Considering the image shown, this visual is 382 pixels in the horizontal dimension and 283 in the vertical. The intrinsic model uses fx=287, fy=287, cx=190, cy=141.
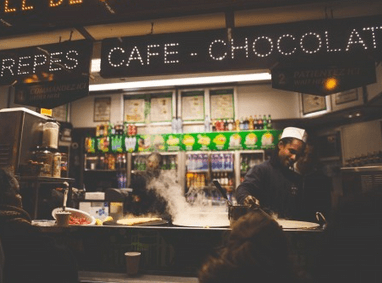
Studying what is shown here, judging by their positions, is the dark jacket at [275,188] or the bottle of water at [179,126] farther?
the bottle of water at [179,126]

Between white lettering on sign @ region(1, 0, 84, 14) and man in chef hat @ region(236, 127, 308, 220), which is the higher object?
white lettering on sign @ region(1, 0, 84, 14)

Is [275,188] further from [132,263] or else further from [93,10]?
[93,10]

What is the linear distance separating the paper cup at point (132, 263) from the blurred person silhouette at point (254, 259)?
1253 mm

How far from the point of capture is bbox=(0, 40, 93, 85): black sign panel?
9.70ft

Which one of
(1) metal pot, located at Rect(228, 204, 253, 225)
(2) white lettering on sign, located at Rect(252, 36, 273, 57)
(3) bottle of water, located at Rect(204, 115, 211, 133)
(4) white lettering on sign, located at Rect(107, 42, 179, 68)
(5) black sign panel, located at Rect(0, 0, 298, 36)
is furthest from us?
(3) bottle of water, located at Rect(204, 115, 211, 133)

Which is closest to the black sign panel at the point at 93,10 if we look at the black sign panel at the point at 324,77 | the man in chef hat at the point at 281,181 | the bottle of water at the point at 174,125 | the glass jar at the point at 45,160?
the black sign panel at the point at 324,77

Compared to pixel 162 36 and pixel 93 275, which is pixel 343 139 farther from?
pixel 93 275

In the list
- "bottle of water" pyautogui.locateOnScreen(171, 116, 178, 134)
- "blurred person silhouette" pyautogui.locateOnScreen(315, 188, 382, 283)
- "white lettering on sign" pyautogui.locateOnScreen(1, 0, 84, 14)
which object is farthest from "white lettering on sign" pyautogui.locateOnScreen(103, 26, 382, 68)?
"bottle of water" pyautogui.locateOnScreen(171, 116, 178, 134)

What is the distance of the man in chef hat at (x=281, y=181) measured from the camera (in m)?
3.23

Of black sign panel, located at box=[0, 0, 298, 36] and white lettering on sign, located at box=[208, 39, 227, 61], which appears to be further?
white lettering on sign, located at box=[208, 39, 227, 61]

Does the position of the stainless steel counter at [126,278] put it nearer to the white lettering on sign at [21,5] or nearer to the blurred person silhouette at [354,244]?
the blurred person silhouette at [354,244]

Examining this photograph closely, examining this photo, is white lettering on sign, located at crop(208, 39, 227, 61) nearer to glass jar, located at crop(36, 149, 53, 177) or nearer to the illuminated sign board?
the illuminated sign board

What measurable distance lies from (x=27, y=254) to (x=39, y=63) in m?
2.21

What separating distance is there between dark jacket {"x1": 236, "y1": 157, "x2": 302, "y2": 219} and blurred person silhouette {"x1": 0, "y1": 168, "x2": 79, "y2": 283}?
6.50ft
